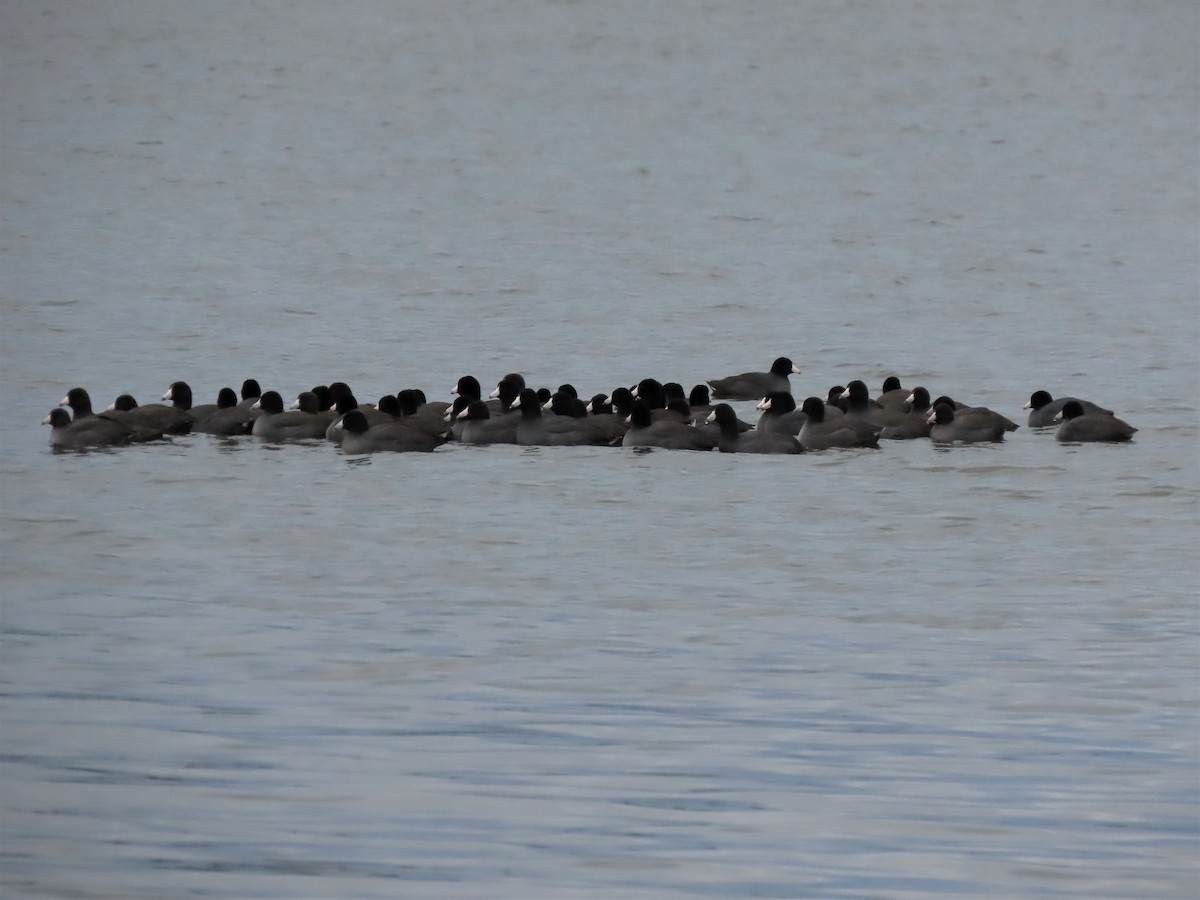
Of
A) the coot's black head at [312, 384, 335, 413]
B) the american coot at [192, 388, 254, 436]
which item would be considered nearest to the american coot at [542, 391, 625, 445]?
the coot's black head at [312, 384, 335, 413]

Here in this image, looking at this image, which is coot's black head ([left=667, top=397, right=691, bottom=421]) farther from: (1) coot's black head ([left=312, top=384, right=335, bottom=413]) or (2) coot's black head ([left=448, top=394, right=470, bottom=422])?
(1) coot's black head ([left=312, top=384, right=335, bottom=413])

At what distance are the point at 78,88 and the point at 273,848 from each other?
70.5m

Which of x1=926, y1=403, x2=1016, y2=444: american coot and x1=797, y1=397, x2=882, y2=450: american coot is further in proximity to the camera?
x1=926, y1=403, x2=1016, y2=444: american coot

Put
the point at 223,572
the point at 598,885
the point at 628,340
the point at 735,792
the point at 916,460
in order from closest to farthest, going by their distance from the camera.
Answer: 1. the point at 598,885
2. the point at 735,792
3. the point at 223,572
4. the point at 916,460
5. the point at 628,340

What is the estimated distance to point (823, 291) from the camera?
37812 millimetres

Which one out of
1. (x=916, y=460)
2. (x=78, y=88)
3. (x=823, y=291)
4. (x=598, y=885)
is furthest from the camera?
(x=78, y=88)

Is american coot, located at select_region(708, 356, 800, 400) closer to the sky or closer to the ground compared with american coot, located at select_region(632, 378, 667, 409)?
closer to the sky

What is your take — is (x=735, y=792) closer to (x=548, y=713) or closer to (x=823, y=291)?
(x=548, y=713)

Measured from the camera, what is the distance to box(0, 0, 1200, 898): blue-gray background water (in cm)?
960

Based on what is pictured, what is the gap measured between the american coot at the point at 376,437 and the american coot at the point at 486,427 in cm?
61

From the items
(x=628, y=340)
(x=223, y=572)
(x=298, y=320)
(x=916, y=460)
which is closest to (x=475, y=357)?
(x=628, y=340)

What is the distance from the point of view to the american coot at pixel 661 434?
2108 cm

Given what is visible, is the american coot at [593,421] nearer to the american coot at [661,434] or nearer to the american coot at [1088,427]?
the american coot at [661,434]

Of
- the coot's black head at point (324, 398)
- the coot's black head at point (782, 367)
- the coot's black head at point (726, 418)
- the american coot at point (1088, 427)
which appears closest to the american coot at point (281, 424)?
the coot's black head at point (324, 398)
